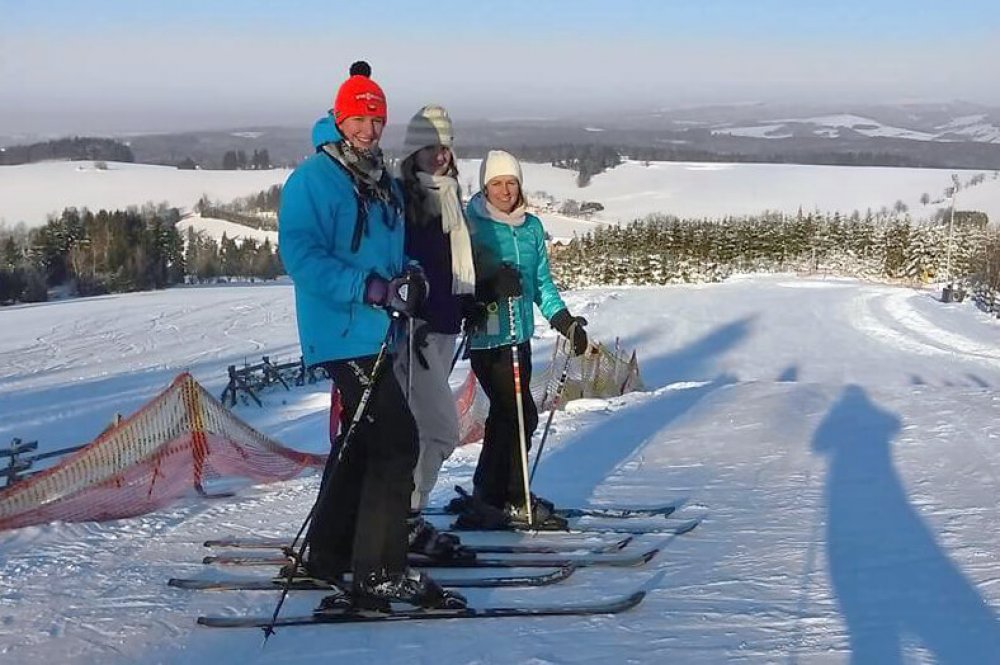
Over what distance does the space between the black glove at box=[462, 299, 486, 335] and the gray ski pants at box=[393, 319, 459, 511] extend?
1.18 ft

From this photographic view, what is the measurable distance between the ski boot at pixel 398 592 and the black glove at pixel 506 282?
64.1 inches

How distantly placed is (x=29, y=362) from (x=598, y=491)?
31916 mm

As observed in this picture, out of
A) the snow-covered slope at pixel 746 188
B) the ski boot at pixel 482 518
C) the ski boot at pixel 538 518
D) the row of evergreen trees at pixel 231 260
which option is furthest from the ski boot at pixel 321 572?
the snow-covered slope at pixel 746 188

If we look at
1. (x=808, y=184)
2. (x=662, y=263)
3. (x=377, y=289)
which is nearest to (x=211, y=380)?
(x=377, y=289)

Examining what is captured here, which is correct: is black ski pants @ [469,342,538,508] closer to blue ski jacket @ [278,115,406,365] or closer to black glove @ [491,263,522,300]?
black glove @ [491,263,522,300]

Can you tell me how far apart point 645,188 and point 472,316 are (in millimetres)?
136126

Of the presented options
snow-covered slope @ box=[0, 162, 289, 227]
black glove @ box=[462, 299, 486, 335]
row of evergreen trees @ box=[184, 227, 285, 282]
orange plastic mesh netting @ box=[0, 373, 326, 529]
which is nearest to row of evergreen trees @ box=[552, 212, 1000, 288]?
row of evergreen trees @ box=[184, 227, 285, 282]

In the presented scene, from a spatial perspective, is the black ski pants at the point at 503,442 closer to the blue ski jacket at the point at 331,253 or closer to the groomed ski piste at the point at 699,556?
the groomed ski piste at the point at 699,556

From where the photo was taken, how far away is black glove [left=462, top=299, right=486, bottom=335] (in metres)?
5.03

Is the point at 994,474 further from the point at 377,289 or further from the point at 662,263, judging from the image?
the point at 662,263

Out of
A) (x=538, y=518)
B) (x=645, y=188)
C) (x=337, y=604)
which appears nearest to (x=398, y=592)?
(x=337, y=604)

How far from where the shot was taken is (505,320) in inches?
203

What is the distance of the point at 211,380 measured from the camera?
29.8 m

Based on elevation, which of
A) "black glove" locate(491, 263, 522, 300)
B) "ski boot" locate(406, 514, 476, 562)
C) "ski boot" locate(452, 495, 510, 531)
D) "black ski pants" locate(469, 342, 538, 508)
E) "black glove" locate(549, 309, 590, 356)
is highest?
"black glove" locate(491, 263, 522, 300)
